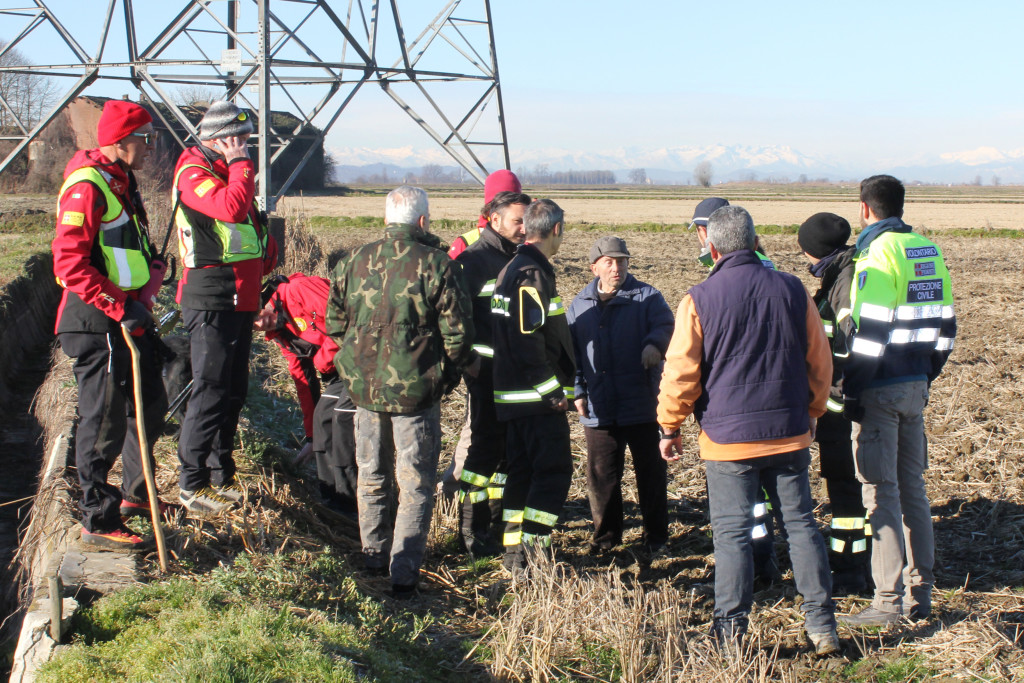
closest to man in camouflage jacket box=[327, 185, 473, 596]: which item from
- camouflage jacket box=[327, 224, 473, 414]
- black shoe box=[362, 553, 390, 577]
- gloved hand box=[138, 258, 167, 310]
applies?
camouflage jacket box=[327, 224, 473, 414]

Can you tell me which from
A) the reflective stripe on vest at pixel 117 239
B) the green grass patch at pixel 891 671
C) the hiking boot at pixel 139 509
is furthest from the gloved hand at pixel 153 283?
the green grass patch at pixel 891 671

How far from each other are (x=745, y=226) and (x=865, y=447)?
126 centimetres

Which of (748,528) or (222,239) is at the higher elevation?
(222,239)

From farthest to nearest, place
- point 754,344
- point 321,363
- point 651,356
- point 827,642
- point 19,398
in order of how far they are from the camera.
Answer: point 19,398
point 321,363
point 651,356
point 827,642
point 754,344

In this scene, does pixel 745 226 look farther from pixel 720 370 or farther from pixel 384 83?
pixel 384 83

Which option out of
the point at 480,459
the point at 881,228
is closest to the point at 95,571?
the point at 480,459

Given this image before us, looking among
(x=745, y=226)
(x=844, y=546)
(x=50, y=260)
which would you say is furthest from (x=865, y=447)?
(x=50, y=260)

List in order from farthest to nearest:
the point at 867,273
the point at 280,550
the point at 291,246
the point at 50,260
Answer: the point at 291,246 < the point at 50,260 < the point at 280,550 < the point at 867,273

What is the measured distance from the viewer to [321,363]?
5516 millimetres

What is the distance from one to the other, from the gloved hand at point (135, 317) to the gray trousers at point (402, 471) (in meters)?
1.09

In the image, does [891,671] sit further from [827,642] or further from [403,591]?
[403,591]

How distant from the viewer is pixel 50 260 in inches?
494

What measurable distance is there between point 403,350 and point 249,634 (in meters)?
1.46

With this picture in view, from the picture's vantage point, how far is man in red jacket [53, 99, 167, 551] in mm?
3914
